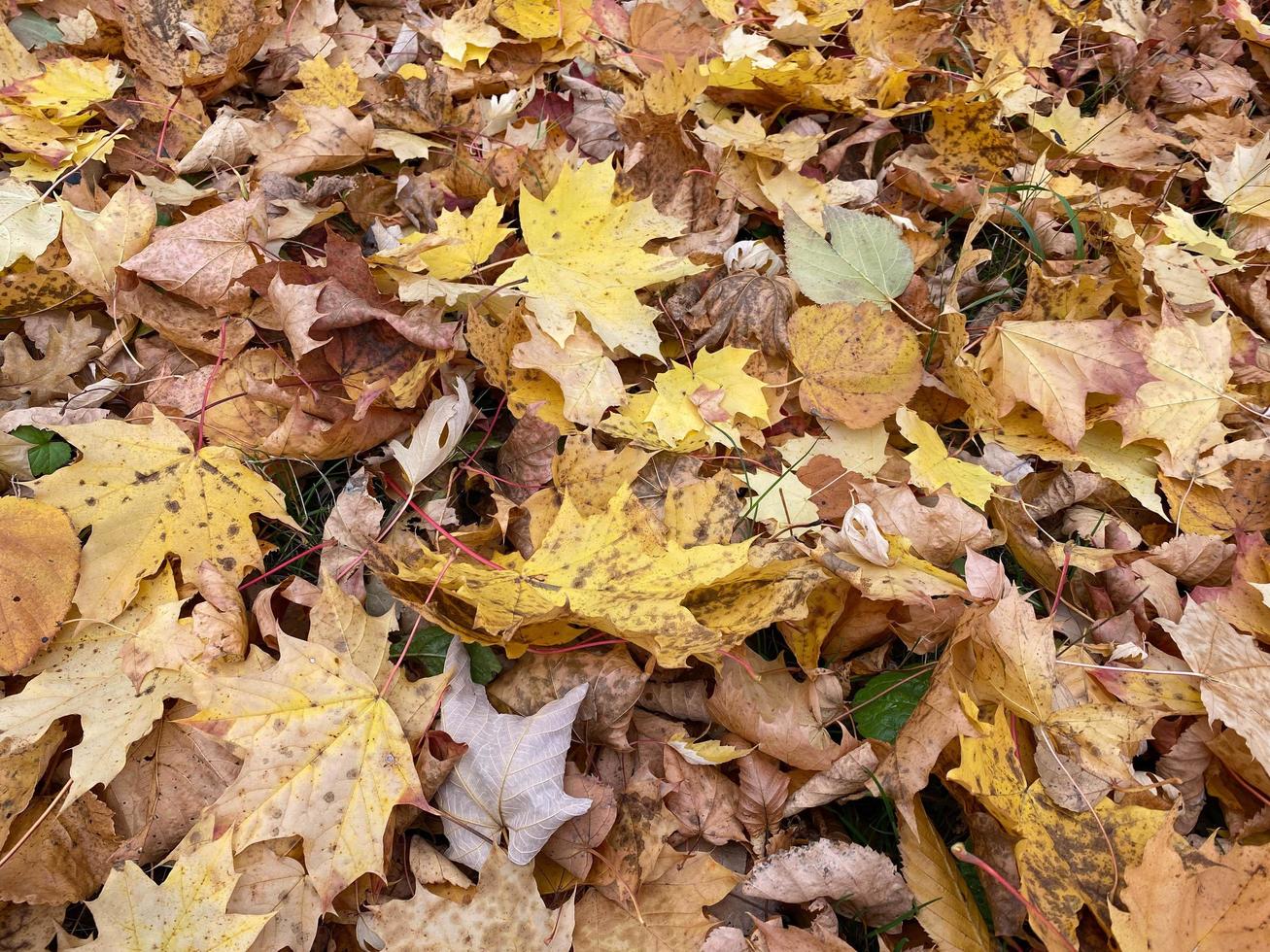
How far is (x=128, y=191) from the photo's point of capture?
1628mm

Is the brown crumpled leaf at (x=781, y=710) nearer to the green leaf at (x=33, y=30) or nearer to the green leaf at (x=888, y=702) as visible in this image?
the green leaf at (x=888, y=702)

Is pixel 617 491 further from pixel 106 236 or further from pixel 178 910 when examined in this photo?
pixel 106 236

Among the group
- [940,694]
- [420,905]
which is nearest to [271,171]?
[420,905]

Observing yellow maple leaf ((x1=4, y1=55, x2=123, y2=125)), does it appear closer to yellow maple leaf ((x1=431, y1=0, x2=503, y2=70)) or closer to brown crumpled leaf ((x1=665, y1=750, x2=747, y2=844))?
yellow maple leaf ((x1=431, y1=0, x2=503, y2=70))

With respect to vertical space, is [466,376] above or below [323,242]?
below

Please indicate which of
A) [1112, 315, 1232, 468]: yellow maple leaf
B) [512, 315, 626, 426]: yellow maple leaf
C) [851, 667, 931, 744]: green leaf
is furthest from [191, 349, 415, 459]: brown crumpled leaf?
[1112, 315, 1232, 468]: yellow maple leaf

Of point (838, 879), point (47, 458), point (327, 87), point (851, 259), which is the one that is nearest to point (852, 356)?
point (851, 259)

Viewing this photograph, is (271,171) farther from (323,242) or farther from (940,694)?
(940,694)

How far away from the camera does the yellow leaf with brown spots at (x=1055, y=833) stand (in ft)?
3.47

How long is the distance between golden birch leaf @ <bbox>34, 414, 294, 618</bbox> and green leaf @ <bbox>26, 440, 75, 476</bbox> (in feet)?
0.44

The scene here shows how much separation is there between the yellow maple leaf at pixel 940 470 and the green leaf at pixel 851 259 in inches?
11.0

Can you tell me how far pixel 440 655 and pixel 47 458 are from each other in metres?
0.83

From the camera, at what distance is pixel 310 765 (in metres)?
1.12

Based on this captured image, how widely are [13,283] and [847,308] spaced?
168cm
